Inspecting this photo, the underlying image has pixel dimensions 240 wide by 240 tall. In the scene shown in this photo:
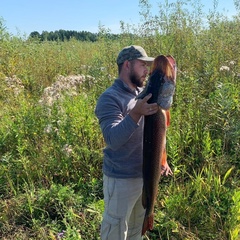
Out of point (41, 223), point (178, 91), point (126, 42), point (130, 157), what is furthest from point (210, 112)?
point (126, 42)

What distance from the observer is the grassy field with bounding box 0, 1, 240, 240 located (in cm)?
304

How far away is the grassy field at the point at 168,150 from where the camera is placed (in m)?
3.04

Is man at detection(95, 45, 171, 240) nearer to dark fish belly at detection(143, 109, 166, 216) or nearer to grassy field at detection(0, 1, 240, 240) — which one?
dark fish belly at detection(143, 109, 166, 216)

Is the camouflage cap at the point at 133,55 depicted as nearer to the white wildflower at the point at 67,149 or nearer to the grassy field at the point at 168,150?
the grassy field at the point at 168,150

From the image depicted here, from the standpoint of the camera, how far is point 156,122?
1887 mm

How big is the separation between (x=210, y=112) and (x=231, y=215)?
1447mm

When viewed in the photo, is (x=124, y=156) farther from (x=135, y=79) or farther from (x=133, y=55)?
(x=133, y=55)

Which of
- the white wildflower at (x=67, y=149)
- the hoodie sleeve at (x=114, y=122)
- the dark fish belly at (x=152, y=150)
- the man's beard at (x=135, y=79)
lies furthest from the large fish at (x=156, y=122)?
the white wildflower at (x=67, y=149)

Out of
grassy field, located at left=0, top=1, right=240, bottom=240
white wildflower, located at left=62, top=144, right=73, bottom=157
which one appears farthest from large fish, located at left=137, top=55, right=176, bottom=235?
white wildflower, located at left=62, top=144, right=73, bottom=157

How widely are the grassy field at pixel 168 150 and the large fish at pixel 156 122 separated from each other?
0.94 m

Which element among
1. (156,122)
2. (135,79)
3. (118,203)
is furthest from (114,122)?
(118,203)

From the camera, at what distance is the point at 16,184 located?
3975 millimetres

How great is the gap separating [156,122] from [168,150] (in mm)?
1735

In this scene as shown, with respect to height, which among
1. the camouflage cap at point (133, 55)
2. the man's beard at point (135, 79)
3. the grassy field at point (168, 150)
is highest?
the camouflage cap at point (133, 55)
